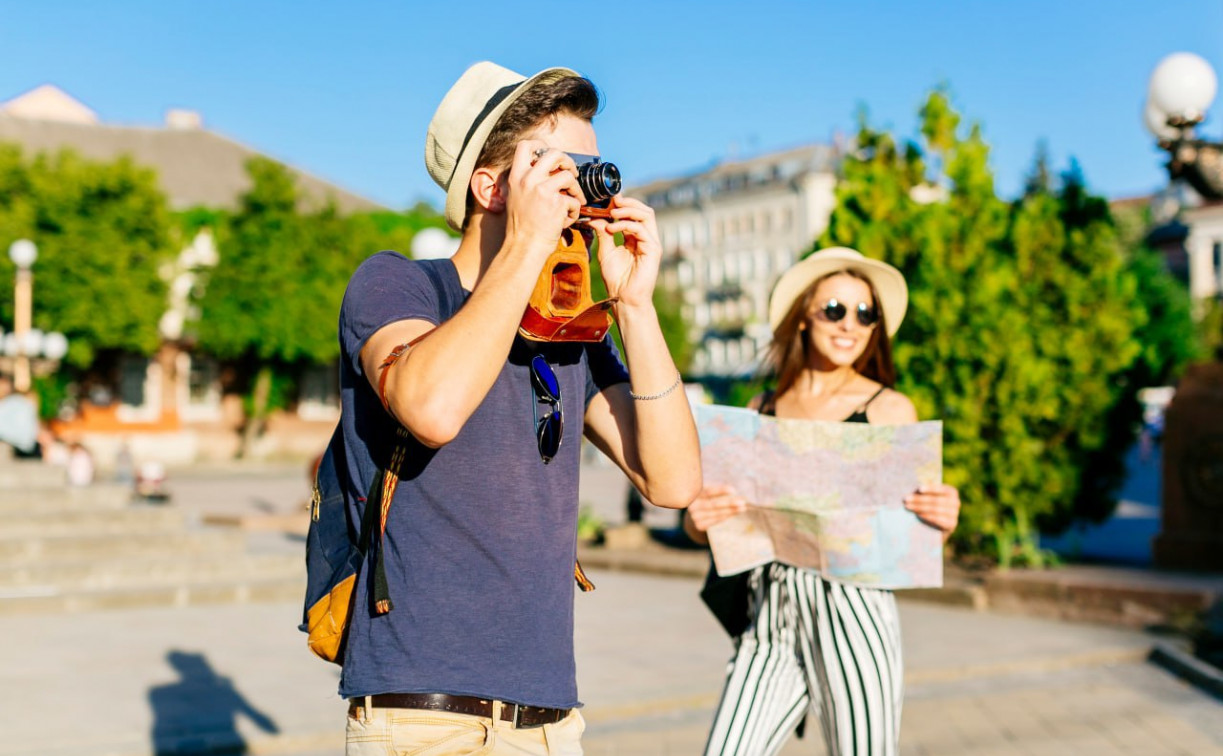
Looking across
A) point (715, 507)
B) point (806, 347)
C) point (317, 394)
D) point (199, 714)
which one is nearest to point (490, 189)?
point (715, 507)

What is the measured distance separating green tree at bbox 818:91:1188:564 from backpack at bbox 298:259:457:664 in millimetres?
8878

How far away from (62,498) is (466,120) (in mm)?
11881

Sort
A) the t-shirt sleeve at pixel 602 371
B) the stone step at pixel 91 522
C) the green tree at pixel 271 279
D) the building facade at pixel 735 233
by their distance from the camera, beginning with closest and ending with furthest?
the t-shirt sleeve at pixel 602 371
the stone step at pixel 91 522
the green tree at pixel 271 279
the building facade at pixel 735 233

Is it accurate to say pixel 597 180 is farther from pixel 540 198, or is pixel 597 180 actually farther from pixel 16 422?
pixel 16 422

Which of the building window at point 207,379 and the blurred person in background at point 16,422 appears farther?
the building window at point 207,379

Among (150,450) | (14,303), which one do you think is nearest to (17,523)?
(14,303)

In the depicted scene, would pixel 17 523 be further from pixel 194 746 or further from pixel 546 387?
pixel 546 387

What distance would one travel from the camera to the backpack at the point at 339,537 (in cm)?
196

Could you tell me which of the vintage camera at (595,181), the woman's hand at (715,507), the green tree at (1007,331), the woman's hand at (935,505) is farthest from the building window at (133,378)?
the vintage camera at (595,181)

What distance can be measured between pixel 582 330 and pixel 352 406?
388 millimetres

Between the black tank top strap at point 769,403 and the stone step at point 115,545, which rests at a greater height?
the black tank top strap at point 769,403

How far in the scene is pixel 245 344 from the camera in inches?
1599

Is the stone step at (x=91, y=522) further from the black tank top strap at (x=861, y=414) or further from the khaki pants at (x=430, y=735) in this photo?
the khaki pants at (x=430, y=735)

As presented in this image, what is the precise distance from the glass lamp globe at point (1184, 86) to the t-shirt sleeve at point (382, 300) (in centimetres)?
798
